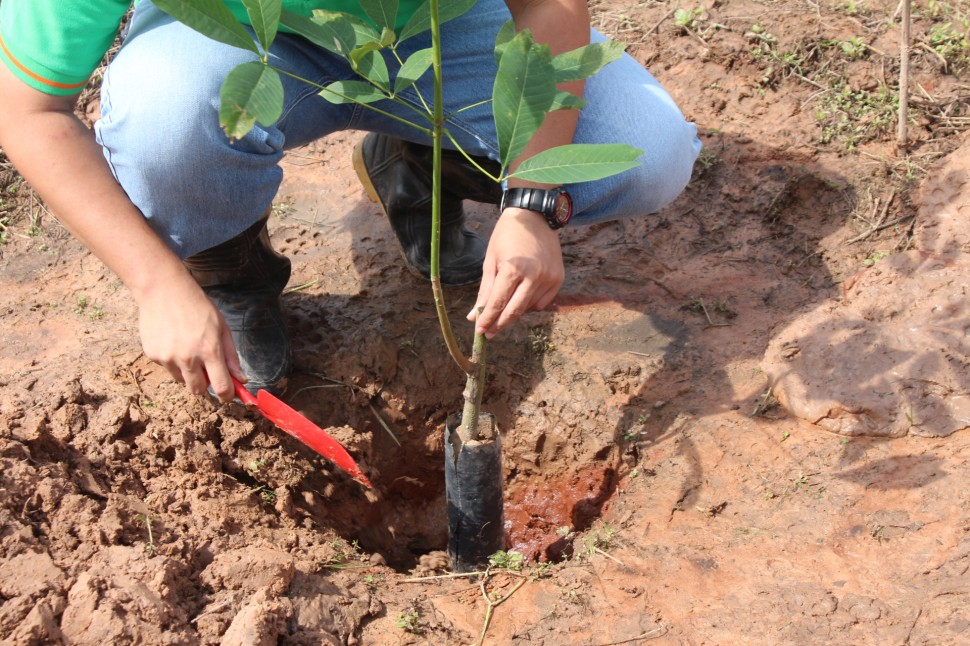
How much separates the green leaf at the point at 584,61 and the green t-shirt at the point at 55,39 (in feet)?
2.21

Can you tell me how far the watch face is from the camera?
1.89 metres

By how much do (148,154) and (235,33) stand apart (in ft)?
2.66

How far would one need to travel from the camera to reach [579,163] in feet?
4.29

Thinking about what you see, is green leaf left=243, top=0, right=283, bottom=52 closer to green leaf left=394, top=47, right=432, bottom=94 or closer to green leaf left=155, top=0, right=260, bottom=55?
green leaf left=155, top=0, right=260, bottom=55

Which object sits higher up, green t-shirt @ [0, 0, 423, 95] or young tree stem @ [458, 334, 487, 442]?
green t-shirt @ [0, 0, 423, 95]

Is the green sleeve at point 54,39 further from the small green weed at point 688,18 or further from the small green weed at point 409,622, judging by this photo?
the small green weed at point 688,18

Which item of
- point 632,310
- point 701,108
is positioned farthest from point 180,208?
point 701,108

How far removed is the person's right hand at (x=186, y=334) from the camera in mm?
1656

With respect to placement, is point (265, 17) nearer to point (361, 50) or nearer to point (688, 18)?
point (361, 50)

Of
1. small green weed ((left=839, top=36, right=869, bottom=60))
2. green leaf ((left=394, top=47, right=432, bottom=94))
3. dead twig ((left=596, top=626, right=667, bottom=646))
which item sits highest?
green leaf ((left=394, top=47, right=432, bottom=94))

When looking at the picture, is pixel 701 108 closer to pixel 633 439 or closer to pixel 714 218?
pixel 714 218

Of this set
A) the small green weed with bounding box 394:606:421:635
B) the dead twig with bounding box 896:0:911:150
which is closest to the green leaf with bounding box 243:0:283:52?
the small green weed with bounding box 394:606:421:635

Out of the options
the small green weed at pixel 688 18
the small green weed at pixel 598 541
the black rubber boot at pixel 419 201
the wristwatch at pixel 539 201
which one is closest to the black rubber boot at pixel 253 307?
the black rubber boot at pixel 419 201

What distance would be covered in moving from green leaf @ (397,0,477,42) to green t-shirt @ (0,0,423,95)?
39 cm
